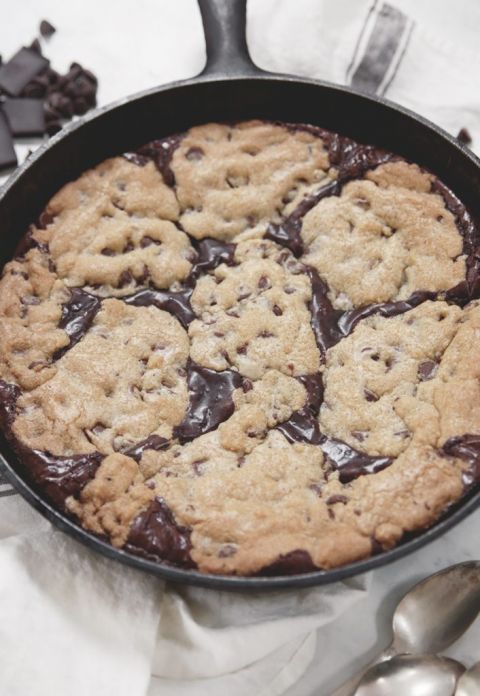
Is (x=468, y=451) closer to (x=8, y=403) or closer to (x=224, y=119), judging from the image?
(x=8, y=403)

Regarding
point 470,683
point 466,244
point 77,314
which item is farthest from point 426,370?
point 77,314

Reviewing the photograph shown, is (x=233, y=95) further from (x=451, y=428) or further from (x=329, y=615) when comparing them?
(x=329, y=615)

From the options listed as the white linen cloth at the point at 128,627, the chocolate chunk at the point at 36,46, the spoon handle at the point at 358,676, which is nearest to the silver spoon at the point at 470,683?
the spoon handle at the point at 358,676

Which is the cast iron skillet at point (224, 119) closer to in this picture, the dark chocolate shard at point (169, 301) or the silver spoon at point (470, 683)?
the dark chocolate shard at point (169, 301)

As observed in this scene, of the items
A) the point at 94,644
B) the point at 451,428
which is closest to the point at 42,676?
the point at 94,644

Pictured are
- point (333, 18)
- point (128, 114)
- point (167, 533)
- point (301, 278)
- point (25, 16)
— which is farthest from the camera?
point (25, 16)

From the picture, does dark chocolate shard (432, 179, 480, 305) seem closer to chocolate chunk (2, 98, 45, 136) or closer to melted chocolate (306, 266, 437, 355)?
melted chocolate (306, 266, 437, 355)

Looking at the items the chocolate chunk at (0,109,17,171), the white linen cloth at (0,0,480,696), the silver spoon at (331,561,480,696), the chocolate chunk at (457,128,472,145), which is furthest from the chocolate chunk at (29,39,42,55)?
the silver spoon at (331,561,480,696)
